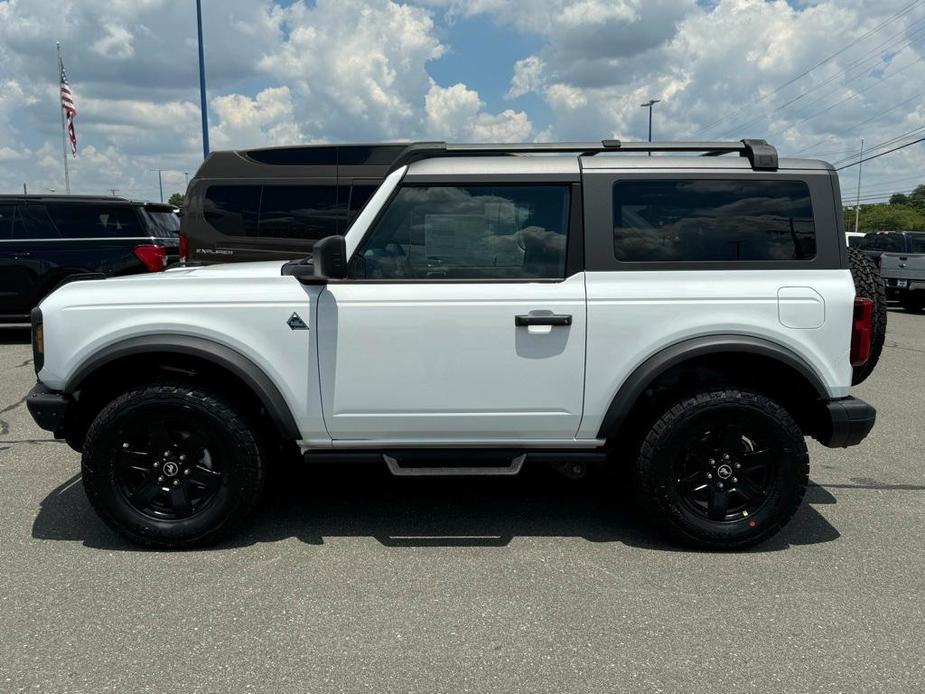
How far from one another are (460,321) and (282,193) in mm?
6814

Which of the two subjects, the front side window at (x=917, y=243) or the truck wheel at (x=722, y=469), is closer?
the truck wheel at (x=722, y=469)

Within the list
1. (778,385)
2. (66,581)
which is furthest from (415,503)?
(778,385)

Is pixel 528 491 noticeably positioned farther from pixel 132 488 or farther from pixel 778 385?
pixel 132 488

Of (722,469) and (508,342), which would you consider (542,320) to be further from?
(722,469)

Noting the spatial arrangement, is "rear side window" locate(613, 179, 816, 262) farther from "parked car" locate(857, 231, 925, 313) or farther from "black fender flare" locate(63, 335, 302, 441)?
"parked car" locate(857, 231, 925, 313)

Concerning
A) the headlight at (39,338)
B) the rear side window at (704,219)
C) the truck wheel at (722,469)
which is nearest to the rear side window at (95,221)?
the headlight at (39,338)

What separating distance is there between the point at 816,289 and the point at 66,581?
3713 mm

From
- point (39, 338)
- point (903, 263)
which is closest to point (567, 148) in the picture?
point (39, 338)

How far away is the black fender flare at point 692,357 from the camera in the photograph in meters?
3.56

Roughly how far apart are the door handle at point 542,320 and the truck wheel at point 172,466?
1414 millimetres

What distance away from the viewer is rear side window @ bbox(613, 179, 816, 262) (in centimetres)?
367

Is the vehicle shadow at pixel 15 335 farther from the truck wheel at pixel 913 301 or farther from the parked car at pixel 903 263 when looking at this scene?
the truck wheel at pixel 913 301

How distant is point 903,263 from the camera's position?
15.4 metres

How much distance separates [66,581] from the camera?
3.42 meters
